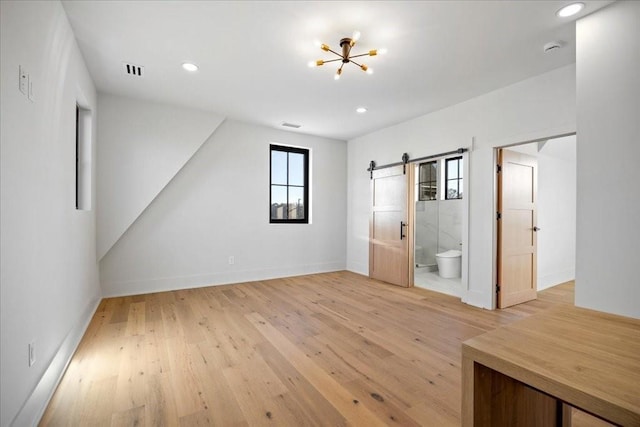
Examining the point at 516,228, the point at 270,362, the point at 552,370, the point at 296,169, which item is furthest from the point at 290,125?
the point at 552,370

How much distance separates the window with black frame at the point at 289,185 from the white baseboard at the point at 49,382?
10.3ft

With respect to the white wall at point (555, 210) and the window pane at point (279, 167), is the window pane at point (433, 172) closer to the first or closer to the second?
the white wall at point (555, 210)

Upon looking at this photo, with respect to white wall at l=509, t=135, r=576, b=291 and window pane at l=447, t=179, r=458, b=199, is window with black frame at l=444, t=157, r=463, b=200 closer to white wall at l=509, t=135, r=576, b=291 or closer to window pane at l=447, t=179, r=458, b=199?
window pane at l=447, t=179, r=458, b=199

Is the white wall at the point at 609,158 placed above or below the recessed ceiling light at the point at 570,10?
below

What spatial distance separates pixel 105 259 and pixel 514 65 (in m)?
5.31

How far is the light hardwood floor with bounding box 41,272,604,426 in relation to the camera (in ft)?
5.57

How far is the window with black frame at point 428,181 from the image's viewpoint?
260 inches

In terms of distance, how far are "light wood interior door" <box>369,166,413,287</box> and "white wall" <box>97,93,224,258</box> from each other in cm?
306

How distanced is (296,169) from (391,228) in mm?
2078

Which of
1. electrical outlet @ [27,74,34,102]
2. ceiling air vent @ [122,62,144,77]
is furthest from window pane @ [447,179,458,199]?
electrical outlet @ [27,74,34,102]

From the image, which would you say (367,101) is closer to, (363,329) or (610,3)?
(610,3)

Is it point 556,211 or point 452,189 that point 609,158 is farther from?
point 452,189

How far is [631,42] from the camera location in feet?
6.48

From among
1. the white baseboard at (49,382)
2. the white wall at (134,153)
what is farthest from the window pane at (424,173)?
the white baseboard at (49,382)
